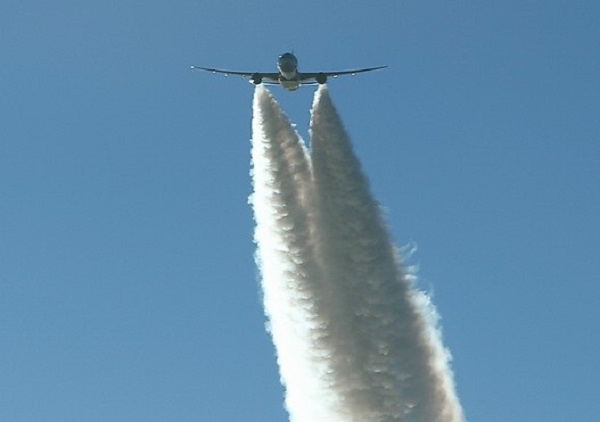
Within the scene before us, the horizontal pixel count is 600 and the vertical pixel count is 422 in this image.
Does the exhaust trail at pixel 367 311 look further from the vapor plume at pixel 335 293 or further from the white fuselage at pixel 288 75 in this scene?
the white fuselage at pixel 288 75

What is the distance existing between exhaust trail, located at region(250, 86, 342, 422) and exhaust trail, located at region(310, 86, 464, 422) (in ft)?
2.79

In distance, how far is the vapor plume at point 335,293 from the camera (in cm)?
9650

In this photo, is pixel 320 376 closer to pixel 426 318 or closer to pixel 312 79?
pixel 426 318

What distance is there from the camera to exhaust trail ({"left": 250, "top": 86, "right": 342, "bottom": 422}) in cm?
9731

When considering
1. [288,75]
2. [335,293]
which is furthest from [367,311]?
[288,75]

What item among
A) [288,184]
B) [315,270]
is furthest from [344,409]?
[288,184]

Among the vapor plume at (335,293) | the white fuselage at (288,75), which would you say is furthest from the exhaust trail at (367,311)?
the white fuselage at (288,75)

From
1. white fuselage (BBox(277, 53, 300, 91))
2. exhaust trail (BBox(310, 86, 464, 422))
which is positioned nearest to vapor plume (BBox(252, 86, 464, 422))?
exhaust trail (BBox(310, 86, 464, 422))

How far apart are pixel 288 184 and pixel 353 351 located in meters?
12.1

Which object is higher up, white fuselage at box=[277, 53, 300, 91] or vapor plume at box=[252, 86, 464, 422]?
white fuselage at box=[277, 53, 300, 91]

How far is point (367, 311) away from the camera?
98250 millimetres

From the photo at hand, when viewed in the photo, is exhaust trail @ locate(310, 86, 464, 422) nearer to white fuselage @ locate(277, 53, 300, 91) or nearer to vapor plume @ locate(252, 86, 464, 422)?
vapor plume @ locate(252, 86, 464, 422)

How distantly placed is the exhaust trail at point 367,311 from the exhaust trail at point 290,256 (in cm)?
85

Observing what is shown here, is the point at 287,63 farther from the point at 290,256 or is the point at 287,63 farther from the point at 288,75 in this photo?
the point at 290,256
